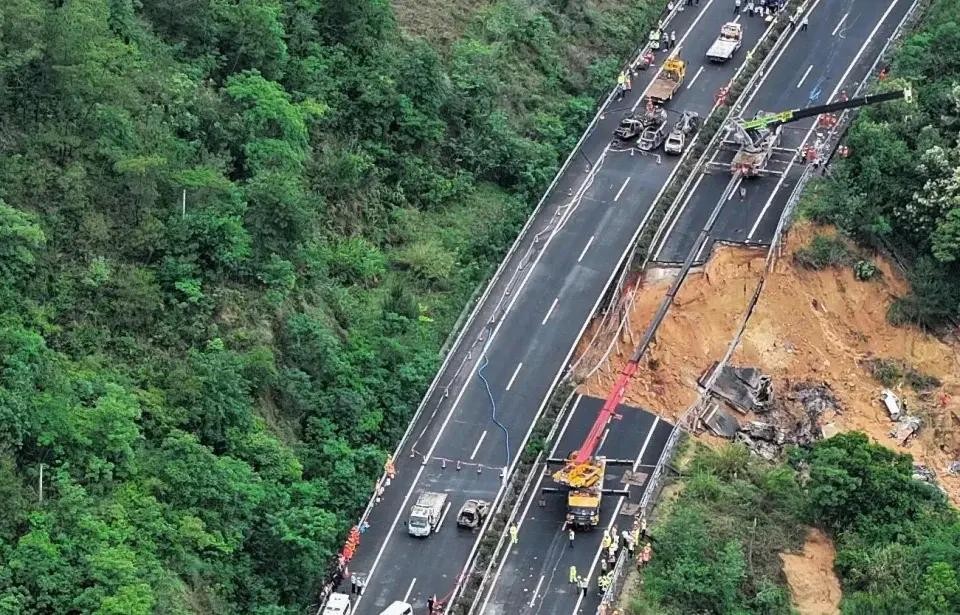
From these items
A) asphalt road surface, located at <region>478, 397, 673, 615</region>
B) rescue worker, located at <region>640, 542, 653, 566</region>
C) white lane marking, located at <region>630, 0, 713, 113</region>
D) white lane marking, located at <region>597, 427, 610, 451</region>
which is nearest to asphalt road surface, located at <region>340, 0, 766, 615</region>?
white lane marking, located at <region>630, 0, 713, 113</region>

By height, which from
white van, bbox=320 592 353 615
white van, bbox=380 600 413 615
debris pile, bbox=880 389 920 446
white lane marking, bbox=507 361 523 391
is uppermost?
debris pile, bbox=880 389 920 446

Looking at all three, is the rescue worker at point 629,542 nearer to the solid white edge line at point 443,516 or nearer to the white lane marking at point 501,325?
the white lane marking at point 501,325

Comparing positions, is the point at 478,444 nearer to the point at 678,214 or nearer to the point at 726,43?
the point at 678,214

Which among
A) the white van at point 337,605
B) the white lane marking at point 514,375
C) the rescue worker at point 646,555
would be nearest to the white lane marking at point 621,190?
the white lane marking at point 514,375

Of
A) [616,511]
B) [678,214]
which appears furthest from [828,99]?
[616,511]

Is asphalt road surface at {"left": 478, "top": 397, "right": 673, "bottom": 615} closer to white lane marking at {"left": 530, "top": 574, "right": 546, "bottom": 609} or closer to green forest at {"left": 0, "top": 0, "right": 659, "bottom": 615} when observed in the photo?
white lane marking at {"left": 530, "top": 574, "right": 546, "bottom": 609}

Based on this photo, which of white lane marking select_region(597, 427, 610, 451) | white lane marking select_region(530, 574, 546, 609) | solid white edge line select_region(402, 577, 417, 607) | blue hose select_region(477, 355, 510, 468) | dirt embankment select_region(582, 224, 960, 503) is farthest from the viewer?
dirt embankment select_region(582, 224, 960, 503)

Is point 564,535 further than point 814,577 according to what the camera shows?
No

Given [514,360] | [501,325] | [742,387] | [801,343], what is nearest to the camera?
[514,360]
